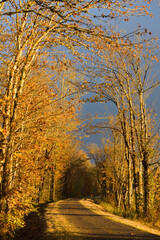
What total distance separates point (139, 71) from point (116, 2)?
9508 mm

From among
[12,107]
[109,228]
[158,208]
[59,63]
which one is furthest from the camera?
[158,208]

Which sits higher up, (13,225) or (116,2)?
(116,2)

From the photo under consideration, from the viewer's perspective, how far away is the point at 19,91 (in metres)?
6.39

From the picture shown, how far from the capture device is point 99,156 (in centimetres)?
3316

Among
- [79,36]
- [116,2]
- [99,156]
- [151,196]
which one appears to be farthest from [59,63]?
[99,156]

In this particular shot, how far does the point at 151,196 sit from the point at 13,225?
9367 millimetres

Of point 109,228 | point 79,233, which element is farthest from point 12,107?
point 109,228

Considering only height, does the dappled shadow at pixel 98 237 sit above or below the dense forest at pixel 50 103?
below

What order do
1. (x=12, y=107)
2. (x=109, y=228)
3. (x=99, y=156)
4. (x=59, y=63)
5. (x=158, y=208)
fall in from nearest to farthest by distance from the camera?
(x=12, y=107) → (x=59, y=63) → (x=109, y=228) → (x=158, y=208) → (x=99, y=156)

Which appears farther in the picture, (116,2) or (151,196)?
(151,196)

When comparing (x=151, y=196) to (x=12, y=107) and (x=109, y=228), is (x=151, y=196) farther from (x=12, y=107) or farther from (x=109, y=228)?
(x=12, y=107)

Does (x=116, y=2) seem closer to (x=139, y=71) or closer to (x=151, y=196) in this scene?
(x=139, y=71)

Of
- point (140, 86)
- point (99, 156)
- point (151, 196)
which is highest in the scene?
point (140, 86)

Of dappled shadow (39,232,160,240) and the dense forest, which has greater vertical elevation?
the dense forest
